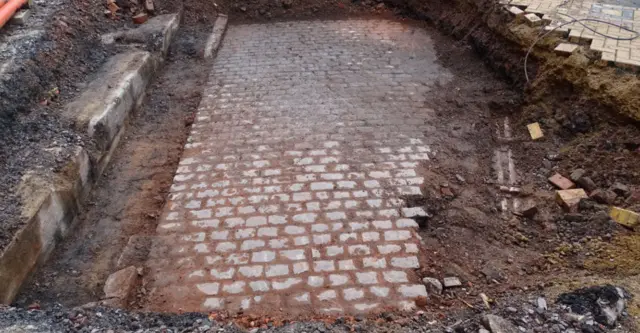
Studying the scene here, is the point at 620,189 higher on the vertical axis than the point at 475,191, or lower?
higher

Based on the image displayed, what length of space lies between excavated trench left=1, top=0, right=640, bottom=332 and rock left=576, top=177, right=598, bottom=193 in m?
0.09

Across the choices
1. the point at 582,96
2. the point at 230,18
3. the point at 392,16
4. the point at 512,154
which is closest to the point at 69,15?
the point at 230,18

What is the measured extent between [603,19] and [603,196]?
10.4 feet

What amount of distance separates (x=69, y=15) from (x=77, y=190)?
11.3 ft

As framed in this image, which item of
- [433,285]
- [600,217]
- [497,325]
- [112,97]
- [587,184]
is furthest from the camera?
[112,97]

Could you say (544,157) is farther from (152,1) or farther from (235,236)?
(152,1)

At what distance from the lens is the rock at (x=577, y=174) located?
504 cm

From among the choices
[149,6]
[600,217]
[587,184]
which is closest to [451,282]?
[600,217]

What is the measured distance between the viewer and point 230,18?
31.6 feet

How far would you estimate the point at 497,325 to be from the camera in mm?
3215

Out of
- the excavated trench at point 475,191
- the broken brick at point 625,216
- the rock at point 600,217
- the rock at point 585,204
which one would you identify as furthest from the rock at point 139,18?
the broken brick at point 625,216

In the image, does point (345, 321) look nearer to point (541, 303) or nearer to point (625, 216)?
point (541, 303)

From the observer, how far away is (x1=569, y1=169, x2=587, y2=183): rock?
5.04 metres

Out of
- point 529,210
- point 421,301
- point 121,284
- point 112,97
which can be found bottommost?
point 421,301
